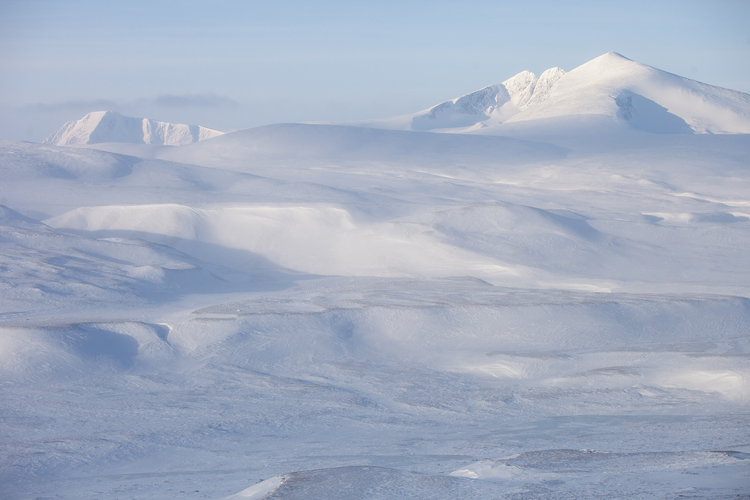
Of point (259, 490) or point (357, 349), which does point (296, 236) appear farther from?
point (259, 490)

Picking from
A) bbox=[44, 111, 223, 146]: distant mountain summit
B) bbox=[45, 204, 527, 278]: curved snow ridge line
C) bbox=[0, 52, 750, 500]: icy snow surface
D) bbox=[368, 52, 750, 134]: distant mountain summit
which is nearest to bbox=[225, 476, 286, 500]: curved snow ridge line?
bbox=[0, 52, 750, 500]: icy snow surface

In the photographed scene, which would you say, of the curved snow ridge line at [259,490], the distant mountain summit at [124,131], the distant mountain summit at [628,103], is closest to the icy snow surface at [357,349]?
the curved snow ridge line at [259,490]

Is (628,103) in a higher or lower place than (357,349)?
higher

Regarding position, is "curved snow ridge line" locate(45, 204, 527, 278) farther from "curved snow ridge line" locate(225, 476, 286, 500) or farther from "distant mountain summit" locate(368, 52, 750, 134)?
"distant mountain summit" locate(368, 52, 750, 134)

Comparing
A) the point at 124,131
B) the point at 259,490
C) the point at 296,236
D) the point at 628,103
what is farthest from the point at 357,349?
the point at 124,131

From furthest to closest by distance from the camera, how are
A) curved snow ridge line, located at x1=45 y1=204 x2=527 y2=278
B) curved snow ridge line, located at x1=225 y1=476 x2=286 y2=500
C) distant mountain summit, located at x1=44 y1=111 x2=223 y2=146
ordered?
distant mountain summit, located at x1=44 y1=111 x2=223 y2=146
curved snow ridge line, located at x1=45 y1=204 x2=527 y2=278
curved snow ridge line, located at x1=225 y1=476 x2=286 y2=500
